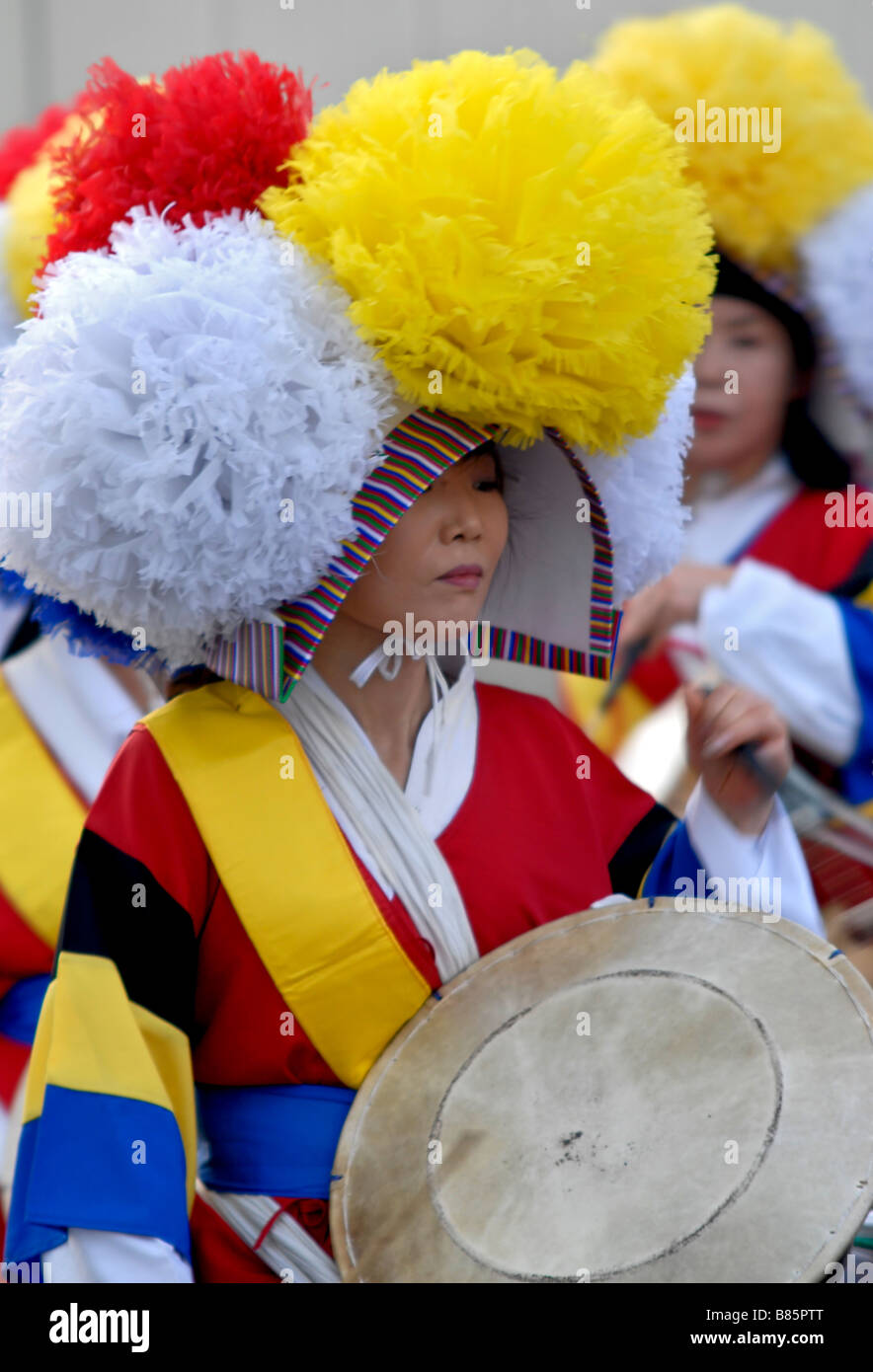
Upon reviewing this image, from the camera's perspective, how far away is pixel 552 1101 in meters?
1.31

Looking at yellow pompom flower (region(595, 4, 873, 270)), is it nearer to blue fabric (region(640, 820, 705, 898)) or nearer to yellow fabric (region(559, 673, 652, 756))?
yellow fabric (region(559, 673, 652, 756))

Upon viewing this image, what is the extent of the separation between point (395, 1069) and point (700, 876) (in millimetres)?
366

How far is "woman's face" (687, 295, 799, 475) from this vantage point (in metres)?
2.55

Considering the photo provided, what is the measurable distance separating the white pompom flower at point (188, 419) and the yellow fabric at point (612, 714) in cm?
150

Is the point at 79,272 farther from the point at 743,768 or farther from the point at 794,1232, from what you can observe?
the point at 794,1232

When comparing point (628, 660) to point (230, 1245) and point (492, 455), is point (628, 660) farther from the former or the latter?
point (230, 1245)

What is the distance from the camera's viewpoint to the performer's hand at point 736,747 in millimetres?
1442

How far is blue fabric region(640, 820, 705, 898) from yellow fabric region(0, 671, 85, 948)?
0.68 meters

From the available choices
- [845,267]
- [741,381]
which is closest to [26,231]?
[741,381]

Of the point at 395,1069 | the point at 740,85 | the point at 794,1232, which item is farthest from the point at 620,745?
the point at 794,1232

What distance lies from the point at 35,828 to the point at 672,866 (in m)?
0.80

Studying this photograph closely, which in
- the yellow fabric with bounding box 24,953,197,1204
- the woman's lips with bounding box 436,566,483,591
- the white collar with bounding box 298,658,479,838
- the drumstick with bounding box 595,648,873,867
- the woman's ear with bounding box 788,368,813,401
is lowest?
the yellow fabric with bounding box 24,953,197,1204

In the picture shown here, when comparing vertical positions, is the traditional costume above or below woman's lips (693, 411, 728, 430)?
below

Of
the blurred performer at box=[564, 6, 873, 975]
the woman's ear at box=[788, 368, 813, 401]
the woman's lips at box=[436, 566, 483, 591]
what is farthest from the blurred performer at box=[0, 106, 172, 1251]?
the woman's ear at box=[788, 368, 813, 401]
